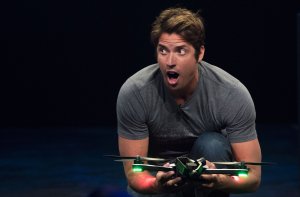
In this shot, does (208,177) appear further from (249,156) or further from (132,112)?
(132,112)

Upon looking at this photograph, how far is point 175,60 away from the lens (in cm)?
344

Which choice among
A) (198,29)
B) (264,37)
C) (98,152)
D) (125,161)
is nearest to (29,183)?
(98,152)

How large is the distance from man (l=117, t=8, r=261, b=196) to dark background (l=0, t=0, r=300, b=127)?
11.7 feet

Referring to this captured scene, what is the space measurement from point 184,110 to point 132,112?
9.2 inches

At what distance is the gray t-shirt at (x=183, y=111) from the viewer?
11.5 feet

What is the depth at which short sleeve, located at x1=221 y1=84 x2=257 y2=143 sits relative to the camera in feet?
11.4

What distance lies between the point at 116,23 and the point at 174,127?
370cm

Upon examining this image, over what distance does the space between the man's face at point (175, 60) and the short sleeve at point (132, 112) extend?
0.16m

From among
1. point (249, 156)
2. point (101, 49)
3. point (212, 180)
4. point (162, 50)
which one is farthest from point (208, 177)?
point (101, 49)

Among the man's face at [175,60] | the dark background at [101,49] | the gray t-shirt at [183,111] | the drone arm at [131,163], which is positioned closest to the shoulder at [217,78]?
the gray t-shirt at [183,111]

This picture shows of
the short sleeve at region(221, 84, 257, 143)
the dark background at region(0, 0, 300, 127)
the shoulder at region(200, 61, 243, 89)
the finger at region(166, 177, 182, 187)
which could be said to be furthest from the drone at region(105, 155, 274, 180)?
the dark background at region(0, 0, 300, 127)

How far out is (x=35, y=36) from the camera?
715 cm

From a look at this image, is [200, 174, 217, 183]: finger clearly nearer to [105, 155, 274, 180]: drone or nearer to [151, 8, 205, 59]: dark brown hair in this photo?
[105, 155, 274, 180]: drone

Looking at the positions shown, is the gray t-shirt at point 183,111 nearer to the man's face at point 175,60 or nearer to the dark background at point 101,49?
the man's face at point 175,60
